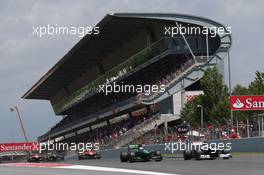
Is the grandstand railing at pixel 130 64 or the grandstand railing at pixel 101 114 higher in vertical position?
the grandstand railing at pixel 130 64

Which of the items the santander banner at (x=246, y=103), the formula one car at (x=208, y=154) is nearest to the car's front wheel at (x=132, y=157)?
the formula one car at (x=208, y=154)

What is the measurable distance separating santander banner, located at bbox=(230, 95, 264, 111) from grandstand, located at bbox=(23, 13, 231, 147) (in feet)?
42.4

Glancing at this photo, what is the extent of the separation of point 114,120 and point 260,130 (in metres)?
37.1

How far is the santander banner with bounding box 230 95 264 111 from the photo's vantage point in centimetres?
3662

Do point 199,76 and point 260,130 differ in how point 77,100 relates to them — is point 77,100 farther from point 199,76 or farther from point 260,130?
point 260,130

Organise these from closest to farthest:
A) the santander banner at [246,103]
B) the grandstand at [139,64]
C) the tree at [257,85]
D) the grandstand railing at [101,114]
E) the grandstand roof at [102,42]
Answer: the santander banner at [246,103] < the tree at [257,85] < the grandstand at [139,64] < the grandstand roof at [102,42] < the grandstand railing at [101,114]

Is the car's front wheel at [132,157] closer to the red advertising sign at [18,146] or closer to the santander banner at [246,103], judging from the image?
the santander banner at [246,103]

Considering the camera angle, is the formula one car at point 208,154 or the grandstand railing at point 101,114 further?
the grandstand railing at point 101,114

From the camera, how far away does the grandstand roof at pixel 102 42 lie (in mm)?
52281

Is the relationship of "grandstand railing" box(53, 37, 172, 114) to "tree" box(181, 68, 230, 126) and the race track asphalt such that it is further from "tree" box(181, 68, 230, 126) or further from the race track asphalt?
the race track asphalt

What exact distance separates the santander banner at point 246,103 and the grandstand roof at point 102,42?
631 inches

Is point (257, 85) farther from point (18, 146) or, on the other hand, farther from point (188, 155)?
point (18, 146)

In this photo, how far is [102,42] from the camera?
207ft

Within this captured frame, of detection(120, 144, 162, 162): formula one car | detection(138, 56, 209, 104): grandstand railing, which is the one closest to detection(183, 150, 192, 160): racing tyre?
detection(120, 144, 162, 162): formula one car
